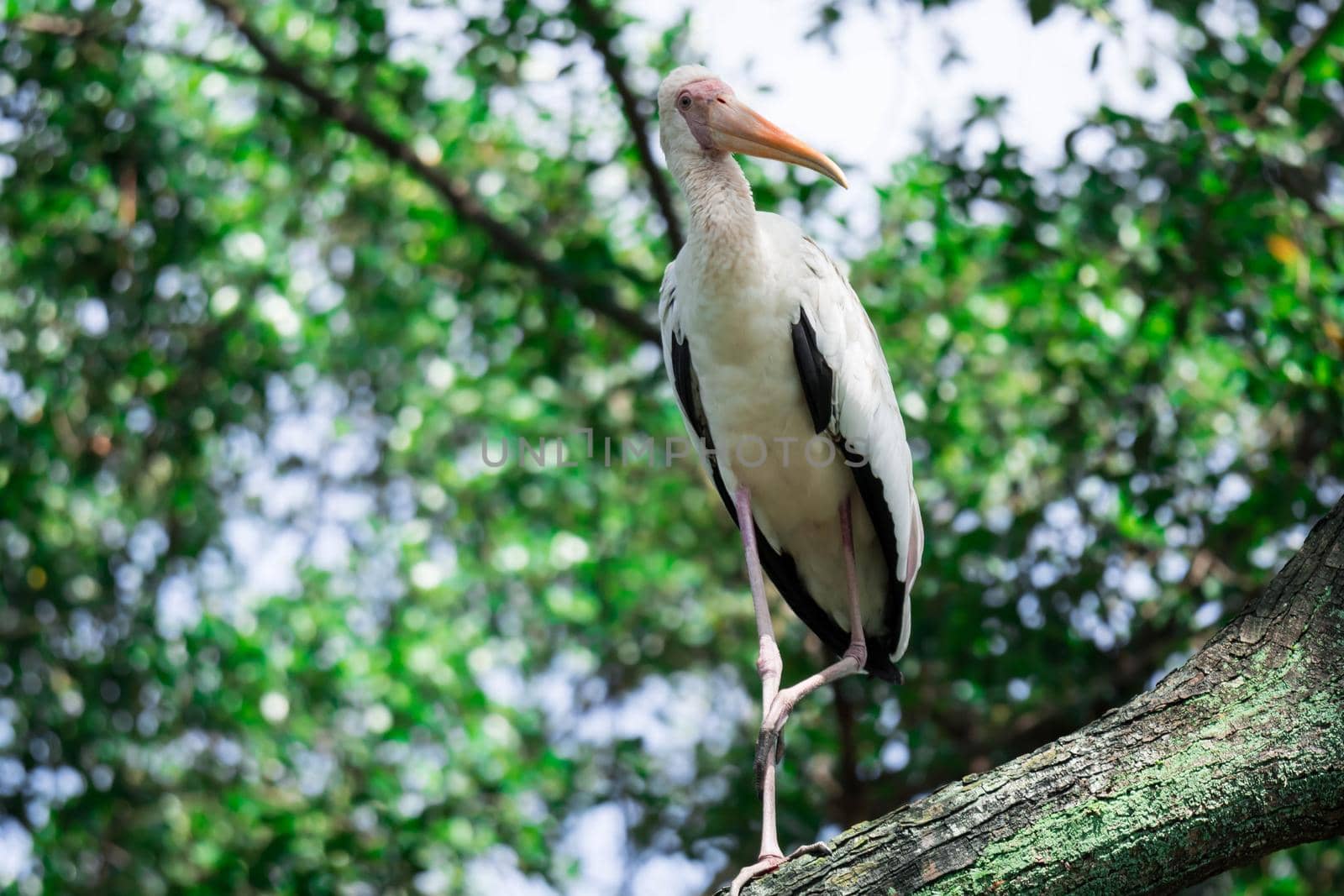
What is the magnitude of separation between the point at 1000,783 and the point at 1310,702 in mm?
610

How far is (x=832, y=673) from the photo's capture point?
3781 millimetres

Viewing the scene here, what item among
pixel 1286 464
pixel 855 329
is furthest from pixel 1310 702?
pixel 1286 464

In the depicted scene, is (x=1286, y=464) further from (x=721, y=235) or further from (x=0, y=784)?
(x=0, y=784)

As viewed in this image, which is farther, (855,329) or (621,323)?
(621,323)

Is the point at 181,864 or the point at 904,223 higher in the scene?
the point at 904,223

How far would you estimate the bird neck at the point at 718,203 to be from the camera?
3738mm

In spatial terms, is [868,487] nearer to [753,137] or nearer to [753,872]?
[753,137]

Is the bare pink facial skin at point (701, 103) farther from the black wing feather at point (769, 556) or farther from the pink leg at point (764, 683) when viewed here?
the pink leg at point (764, 683)

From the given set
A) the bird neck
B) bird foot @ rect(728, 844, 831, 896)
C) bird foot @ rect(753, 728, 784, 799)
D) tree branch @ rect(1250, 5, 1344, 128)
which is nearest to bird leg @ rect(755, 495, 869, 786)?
bird foot @ rect(753, 728, 784, 799)

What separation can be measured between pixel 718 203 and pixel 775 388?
539 mm

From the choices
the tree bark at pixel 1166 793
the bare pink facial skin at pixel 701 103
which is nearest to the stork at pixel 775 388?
the bare pink facial skin at pixel 701 103

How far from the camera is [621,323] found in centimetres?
600

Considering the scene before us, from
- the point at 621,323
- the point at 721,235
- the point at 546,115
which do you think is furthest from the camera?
the point at 546,115

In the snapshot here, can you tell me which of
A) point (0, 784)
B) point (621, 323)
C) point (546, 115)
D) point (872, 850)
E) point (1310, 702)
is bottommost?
point (0, 784)
